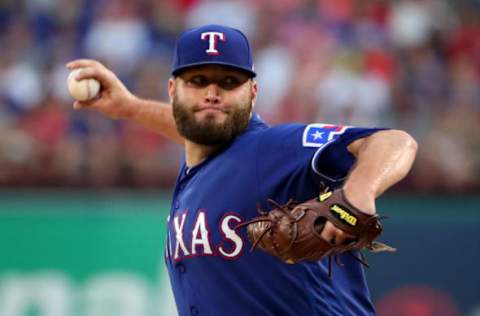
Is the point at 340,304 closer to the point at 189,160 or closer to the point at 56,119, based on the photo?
the point at 189,160

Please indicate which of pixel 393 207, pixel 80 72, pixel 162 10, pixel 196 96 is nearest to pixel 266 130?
pixel 196 96

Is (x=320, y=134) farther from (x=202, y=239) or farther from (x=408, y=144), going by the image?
(x=202, y=239)

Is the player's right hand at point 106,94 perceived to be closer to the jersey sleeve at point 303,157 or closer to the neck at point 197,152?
the neck at point 197,152

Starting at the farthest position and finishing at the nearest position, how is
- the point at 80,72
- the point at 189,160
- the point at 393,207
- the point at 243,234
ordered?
the point at 393,207
the point at 80,72
the point at 189,160
the point at 243,234

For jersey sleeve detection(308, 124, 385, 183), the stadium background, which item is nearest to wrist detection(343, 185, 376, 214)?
jersey sleeve detection(308, 124, 385, 183)

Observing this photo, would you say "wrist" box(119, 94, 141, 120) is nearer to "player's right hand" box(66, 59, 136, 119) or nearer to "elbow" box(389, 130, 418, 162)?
"player's right hand" box(66, 59, 136, 119)

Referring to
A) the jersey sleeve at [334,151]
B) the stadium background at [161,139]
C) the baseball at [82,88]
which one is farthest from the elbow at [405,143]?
the stadium background at [161,139]
